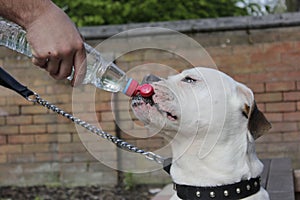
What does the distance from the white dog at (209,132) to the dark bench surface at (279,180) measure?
1.63ft

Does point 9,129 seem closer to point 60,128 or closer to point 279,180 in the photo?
point 60,128

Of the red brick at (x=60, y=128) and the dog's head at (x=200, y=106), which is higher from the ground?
the dog's head at (x=200, y=106)

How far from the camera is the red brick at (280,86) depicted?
19.9 feet

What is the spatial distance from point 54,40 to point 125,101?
394 centimetres

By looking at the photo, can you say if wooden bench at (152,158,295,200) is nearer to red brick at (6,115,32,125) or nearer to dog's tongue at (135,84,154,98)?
dog's tongue at (135,84,154,98)

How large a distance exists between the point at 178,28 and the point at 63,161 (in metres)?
1.84

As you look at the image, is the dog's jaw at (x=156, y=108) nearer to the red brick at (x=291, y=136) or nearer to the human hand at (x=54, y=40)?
the human hand at (x=54, y=40)

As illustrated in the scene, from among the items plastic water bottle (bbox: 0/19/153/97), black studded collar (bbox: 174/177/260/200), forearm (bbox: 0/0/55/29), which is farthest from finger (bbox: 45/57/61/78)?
black studded collar (bbox: 174/177/260/200)

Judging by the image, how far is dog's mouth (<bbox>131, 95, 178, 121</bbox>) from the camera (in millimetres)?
2666

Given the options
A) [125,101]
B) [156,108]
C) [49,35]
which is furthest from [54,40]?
[125,101]

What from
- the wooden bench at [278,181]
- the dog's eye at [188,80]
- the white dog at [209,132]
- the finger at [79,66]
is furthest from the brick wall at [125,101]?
the finger at [79,66]

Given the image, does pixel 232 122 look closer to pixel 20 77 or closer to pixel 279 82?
pixel 279 82

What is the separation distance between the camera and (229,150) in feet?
9.14

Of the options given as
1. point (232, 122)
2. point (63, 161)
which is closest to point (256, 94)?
point (63, 161)
